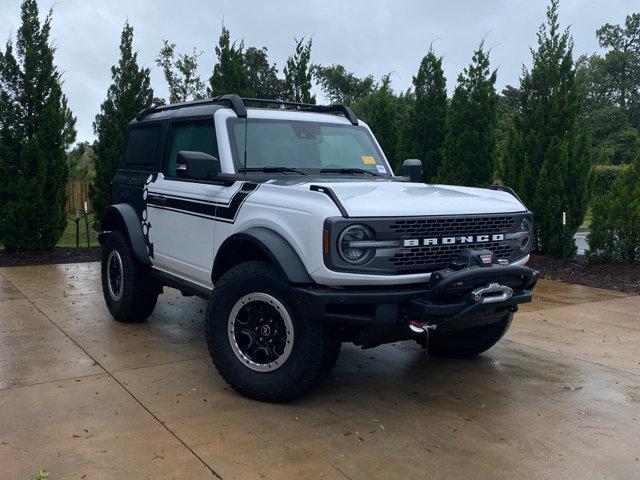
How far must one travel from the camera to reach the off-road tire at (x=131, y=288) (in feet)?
19.0

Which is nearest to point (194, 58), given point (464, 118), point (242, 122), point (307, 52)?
point (307, 52)

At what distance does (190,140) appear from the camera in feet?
17.2

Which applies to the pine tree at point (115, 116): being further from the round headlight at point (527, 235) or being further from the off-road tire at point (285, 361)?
the round headlight at point (527, 235)

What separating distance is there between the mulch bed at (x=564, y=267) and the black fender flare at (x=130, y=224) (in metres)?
4.66

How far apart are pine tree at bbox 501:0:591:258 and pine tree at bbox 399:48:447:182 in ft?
5.15

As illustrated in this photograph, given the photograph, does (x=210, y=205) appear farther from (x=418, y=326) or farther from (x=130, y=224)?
(x=418, y=326)

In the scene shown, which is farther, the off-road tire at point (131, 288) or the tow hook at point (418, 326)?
the off-road tire at point (131, 288)

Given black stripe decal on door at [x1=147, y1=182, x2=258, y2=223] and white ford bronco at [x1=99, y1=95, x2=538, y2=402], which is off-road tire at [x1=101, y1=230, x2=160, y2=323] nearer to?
white ford bronco at [x1=99, y1=95, x2=538, y2=402]

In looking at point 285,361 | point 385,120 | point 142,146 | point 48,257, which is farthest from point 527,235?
point 385,120

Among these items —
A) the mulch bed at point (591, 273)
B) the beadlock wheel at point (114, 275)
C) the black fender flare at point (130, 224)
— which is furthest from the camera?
the mulch bed at point (591, 273)

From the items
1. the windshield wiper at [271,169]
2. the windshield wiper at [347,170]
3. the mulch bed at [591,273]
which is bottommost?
the mulch bed at [591,273]

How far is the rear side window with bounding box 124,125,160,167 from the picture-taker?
227 inches

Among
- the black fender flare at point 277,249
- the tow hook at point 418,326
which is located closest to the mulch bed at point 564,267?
the tow hook at point 418,326

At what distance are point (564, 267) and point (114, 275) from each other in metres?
7.26
